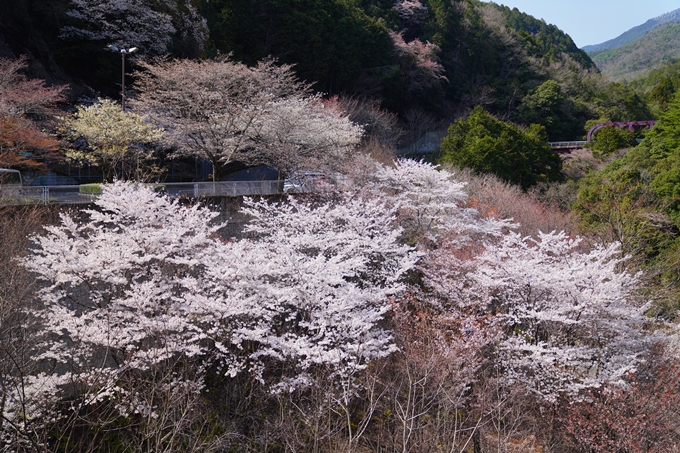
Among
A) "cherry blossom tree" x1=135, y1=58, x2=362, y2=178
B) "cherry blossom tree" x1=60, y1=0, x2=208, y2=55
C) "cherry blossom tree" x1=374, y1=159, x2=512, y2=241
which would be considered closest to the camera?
"cherry blossom tree" x1=374, y1=159, x2=512, y2=241

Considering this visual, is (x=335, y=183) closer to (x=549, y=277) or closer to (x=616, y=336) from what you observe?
(x=549, y=277)

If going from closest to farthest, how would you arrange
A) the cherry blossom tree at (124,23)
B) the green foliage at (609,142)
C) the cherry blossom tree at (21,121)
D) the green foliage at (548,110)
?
the cherry blossom tree at (21,121)
the cherry blossom tree at (124,23)
the green foliage at (609,142)
the green foliage at (548,110)

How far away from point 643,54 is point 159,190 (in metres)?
111

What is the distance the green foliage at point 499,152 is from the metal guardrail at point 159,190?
10.9 meters

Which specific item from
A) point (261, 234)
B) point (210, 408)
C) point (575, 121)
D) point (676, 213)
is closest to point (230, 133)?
point (261, 234)

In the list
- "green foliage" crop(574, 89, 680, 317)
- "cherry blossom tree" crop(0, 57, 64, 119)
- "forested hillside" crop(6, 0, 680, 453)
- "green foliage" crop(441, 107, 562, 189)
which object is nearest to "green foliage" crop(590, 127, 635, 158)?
"green foliage" crop(441, 107, 562, 189)

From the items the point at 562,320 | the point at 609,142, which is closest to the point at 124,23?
the point at 562,320

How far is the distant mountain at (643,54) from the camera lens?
90287 mm

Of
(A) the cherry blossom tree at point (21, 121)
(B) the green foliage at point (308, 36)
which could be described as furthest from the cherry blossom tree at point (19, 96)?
(B) the green foliage at point (308, 36)

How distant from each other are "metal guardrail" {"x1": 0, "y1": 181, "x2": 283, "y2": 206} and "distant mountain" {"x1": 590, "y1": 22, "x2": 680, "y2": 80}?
86.0 metres

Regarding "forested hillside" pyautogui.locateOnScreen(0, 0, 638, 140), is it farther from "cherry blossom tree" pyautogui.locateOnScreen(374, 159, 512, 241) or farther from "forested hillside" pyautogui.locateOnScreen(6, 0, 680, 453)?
"cherry blossom tree" pyautogui.locateOnScreen(374, 159, 512, 241)

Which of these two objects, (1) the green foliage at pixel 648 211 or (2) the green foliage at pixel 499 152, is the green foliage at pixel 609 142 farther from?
(1) the green foliage at pixel 648 211

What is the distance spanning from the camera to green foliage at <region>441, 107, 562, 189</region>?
2325 centimetres

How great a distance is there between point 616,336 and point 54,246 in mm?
10694
